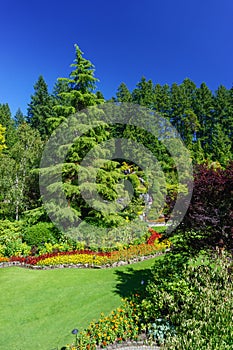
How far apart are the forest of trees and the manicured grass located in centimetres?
314

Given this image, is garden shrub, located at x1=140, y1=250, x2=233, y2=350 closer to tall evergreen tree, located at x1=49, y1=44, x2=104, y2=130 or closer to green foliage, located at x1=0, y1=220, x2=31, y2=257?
green foliage, located at x1=0, y1=220, x2=31, y2=257

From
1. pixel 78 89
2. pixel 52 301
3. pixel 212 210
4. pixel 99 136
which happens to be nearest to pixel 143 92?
pixel 78 89

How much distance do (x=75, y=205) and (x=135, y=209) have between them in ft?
15.5

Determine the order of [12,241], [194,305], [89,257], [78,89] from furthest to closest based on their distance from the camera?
1. [78,89]
2. [12,241]
3. [89,257]
4. [194,305]

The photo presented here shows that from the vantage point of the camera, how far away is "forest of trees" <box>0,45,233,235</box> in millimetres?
11328

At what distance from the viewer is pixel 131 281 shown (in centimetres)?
726

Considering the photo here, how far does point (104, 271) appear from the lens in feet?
27.2

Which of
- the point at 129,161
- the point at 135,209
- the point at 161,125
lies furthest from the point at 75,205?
the point at 161,125

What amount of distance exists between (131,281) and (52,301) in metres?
2.31

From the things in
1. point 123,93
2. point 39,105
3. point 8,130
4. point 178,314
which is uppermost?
point 39,105

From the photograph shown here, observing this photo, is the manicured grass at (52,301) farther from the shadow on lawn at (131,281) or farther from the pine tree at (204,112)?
the pine tree at (204,112)

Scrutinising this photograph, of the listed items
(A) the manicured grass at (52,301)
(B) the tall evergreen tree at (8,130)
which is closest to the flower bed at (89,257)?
(A) the manicured grass at (52,301)

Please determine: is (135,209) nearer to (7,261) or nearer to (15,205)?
(15,205)

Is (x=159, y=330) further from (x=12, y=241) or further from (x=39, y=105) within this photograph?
(x=39, y=105)
